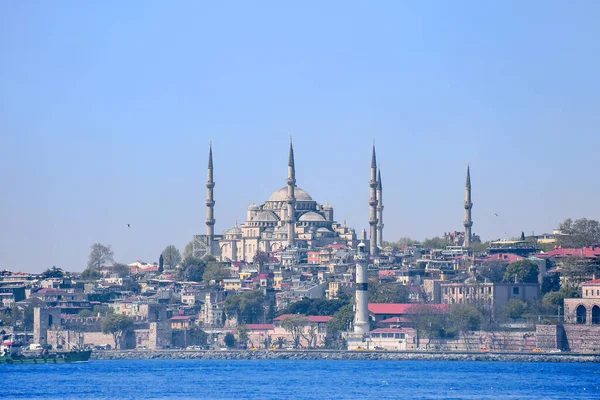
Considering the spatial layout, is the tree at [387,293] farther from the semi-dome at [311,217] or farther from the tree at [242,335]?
the semi-dome at [311,217]

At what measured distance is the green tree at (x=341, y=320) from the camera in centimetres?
9112

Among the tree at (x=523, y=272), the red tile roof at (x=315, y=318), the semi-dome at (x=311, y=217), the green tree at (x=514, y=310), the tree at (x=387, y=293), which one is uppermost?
the semi-dome at (x=311, y=217)

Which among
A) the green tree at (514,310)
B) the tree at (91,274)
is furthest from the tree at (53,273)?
the green tree at (514,310)

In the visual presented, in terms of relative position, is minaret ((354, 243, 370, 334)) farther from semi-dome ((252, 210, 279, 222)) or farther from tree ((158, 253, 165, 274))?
semi-dome ((252, 210, 279, 222))

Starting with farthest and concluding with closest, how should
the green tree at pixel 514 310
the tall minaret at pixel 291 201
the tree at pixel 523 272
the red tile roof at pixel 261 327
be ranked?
the tall minaret at pixel 291 201 < the tree at pixel 523 272 < the red tile roof at pixel 261 327 < the green tree at pixel 514 310

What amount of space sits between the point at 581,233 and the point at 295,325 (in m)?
22.1

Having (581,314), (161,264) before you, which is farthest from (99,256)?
(581,314)

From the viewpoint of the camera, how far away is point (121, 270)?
123 meters

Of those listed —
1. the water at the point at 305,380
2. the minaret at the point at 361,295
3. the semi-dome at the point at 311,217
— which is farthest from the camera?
the semi-dome at the point at 311,217

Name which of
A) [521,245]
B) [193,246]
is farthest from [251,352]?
[193,246]

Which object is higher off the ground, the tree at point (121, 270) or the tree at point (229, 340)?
the tree at point (121, 270)

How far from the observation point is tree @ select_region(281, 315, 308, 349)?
93375mm

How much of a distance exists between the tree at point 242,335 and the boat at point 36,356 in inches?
367

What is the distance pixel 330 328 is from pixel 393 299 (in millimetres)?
7699
